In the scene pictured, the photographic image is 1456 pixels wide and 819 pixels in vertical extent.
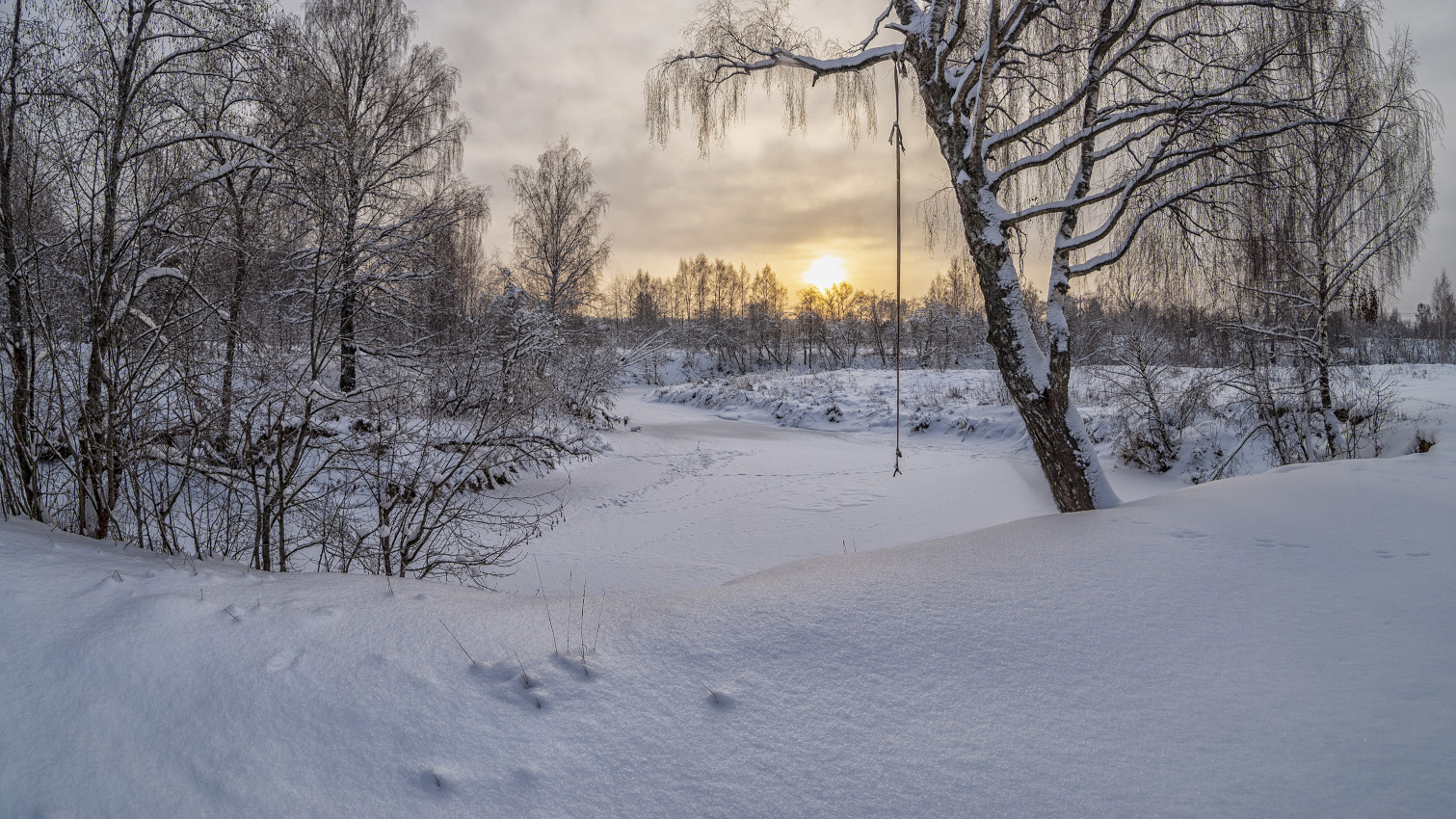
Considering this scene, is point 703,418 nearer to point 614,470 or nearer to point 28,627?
point 614,470

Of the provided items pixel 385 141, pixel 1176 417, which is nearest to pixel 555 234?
pixel 385 141

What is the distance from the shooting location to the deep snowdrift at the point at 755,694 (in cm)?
138

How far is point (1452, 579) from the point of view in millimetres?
2365

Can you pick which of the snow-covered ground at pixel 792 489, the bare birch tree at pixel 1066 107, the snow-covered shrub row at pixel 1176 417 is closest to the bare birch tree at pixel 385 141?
the snow-covered ground at pixel 792 489

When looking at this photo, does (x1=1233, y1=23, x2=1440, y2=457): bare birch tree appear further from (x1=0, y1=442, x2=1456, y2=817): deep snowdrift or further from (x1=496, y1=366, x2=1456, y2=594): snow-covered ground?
(x1=0, y1=442, x2=1456, y2=817): deep snowdrift

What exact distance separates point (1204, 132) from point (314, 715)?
630 cm

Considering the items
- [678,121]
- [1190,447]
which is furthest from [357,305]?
[1190,447]

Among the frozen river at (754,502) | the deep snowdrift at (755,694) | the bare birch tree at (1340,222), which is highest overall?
the bare birch tree at (1340,222)

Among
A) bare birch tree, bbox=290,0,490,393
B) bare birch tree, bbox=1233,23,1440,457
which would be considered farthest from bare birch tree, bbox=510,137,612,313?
bare birch tree, bbox=1233,23,1440,457

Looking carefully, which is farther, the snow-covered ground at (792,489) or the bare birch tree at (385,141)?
the bare birch tree at (385,141)

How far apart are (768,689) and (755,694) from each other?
1.9 inches

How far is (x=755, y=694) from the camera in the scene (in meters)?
1.80

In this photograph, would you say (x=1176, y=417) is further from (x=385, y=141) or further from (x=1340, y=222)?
(x=385, y=141)

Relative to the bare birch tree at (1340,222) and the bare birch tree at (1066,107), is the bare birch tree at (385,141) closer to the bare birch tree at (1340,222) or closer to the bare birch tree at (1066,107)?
the bare birch tree at (1066,107)
